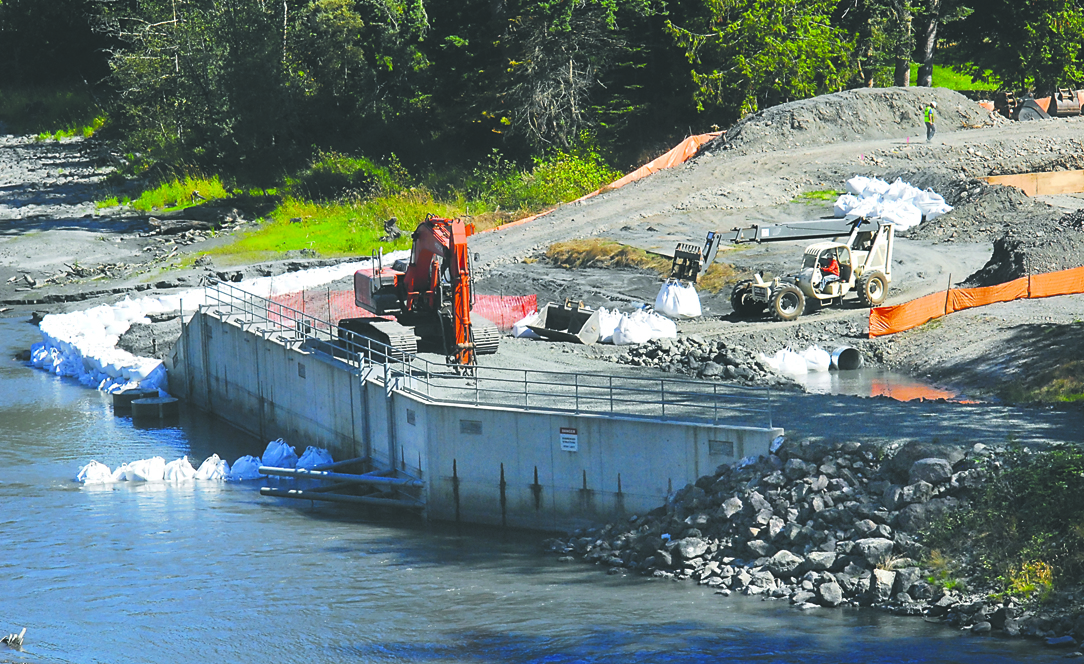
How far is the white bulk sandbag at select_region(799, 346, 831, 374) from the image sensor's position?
1232 inches

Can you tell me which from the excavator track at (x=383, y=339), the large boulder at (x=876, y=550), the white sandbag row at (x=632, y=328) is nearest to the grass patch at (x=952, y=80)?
the white sandbag row at (x=632, y=328)

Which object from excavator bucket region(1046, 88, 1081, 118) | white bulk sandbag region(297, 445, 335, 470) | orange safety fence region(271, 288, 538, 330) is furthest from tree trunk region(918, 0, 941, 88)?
white bulk sandbag region(297, 445, 335, 470)

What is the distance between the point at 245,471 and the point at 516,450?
834 centimetres

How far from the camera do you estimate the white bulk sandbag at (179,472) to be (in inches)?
1132

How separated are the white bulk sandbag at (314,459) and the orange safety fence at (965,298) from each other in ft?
49.3

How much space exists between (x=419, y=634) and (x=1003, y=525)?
950 cm

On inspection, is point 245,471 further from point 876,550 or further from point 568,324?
point 876,550

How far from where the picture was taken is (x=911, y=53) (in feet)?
221

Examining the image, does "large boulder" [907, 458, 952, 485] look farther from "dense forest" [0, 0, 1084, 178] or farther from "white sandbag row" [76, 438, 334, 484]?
"dense forest" [0, 0, 1084, 178]

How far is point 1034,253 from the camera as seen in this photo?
35.2 m

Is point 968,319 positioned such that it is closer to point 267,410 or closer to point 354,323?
point 354,323

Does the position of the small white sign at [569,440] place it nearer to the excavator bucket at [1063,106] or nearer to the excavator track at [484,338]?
the excavator track at [484,338]

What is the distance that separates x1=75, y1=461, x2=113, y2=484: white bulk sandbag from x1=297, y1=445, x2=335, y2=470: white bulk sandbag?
454 centimetres

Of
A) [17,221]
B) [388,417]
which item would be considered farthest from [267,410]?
[17,221]
